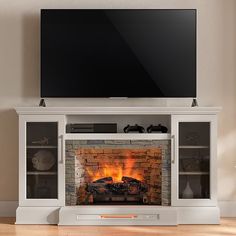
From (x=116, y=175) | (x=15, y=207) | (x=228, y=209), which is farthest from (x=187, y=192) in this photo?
(x=15, y=207)

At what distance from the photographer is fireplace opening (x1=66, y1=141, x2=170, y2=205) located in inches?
218

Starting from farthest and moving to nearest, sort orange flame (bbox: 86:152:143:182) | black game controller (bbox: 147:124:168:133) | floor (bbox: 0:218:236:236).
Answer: orange flame (bbox: 86:152:143:182)
black game controller (bbox: 147:124:168:133)
floor (bbox: 0:218:236:236)

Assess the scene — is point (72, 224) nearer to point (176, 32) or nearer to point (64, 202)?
point (64, 202)

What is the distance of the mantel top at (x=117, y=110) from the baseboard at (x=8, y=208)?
1.03 meters

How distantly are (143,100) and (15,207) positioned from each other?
1714 millimetres

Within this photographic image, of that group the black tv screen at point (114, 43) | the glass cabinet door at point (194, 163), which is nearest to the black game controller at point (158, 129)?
the glass cabinet door at point (194, 163)

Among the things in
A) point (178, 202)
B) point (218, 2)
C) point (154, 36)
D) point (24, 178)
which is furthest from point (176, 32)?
point (24, 178)

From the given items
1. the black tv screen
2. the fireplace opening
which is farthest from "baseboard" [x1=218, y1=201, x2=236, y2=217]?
the black tv screen

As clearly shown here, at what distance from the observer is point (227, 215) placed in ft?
19.3

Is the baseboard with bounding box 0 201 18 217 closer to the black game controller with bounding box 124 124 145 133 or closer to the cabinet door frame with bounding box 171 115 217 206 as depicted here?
the black game controller with bounding box 124 124 145 133

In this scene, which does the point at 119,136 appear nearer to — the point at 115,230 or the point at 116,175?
the point at 116,175

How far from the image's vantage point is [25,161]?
18.2 feet

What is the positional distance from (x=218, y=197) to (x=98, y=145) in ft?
4.62

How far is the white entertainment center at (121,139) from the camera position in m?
5.49
